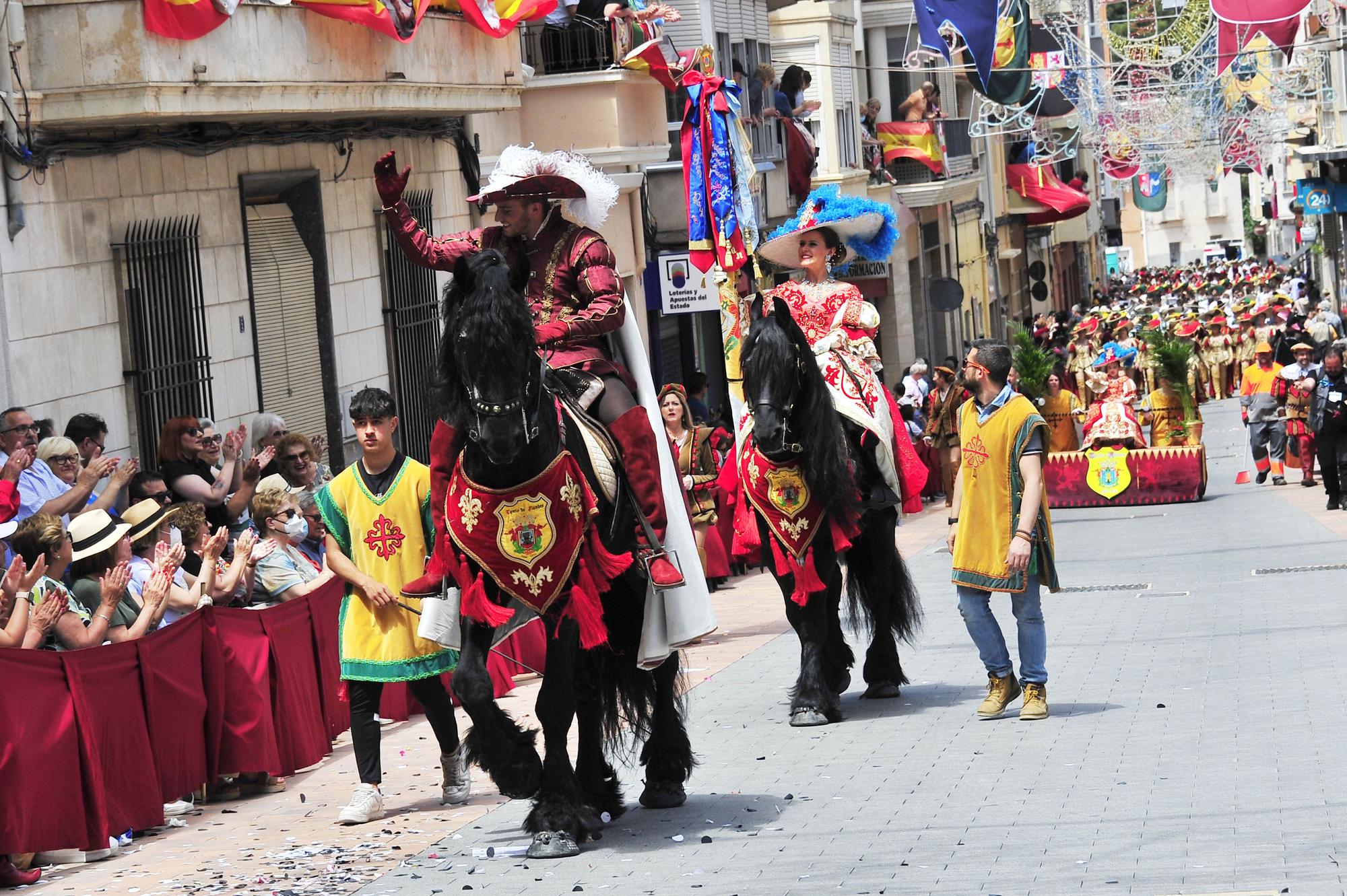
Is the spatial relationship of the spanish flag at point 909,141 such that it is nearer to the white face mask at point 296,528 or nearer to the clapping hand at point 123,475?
the white face mask at point 296,528

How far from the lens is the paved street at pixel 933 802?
6.95m

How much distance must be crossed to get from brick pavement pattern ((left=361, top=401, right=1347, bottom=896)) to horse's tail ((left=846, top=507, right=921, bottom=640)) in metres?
0.42

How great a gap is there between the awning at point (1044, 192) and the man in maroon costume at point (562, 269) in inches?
1893

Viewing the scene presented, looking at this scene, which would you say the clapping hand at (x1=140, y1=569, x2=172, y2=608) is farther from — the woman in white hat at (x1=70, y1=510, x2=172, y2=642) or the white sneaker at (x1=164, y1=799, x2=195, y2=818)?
the white sneaker at (x1=164, y1=799, x2=195, y2=818)

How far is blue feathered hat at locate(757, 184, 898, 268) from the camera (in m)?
11.4

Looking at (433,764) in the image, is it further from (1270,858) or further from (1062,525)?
(1062,525)

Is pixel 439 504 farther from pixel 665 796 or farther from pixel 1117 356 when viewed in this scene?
pixel 1117 356

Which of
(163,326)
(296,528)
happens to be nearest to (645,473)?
(296,528)

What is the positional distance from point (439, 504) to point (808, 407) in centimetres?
308

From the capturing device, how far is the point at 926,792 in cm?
Answer: 834

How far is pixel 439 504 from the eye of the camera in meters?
7.61

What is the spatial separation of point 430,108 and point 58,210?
16.0 feet

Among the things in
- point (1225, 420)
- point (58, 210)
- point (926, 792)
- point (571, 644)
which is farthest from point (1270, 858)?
point (1225, 420)

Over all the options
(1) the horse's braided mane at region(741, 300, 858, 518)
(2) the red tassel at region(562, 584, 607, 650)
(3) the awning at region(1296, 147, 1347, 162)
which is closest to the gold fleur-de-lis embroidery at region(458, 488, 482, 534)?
(2) the red tassel at region(562, 584, 607, 650)
